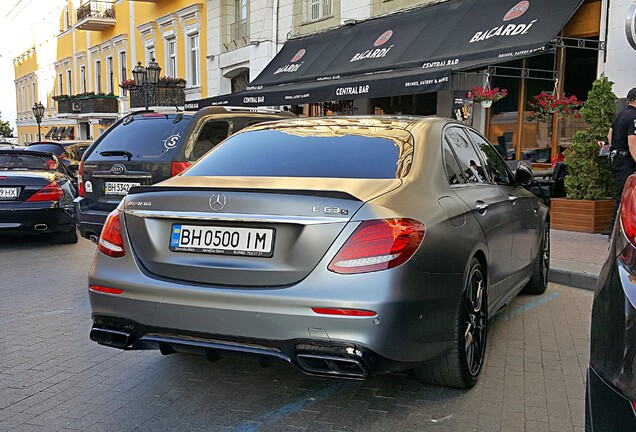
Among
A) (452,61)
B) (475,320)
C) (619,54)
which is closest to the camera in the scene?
(475,320)

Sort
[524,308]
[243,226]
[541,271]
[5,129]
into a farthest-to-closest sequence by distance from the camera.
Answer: [5,129] < [541,271] < [524,308] < [243,226]

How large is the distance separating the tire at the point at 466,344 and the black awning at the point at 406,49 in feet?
22.5

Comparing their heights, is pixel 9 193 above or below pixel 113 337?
above

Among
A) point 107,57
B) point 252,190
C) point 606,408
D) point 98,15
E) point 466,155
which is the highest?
point 98,15

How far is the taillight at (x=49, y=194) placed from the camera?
28.1 ft

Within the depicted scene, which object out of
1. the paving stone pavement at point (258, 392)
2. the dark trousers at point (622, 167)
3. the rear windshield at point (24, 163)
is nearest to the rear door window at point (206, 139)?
the paving stone pavement at point (258, 392)

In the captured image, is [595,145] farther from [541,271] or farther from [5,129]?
[5,129]

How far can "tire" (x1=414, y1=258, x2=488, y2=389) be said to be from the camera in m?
3.47

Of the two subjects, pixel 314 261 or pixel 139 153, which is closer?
pixel 314 261

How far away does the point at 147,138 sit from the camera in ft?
22.3

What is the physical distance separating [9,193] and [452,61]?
771 centimetres

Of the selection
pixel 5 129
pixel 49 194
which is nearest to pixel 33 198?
pixel 49 194

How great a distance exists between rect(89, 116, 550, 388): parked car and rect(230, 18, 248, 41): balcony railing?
18.0m

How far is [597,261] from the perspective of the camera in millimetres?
7102
